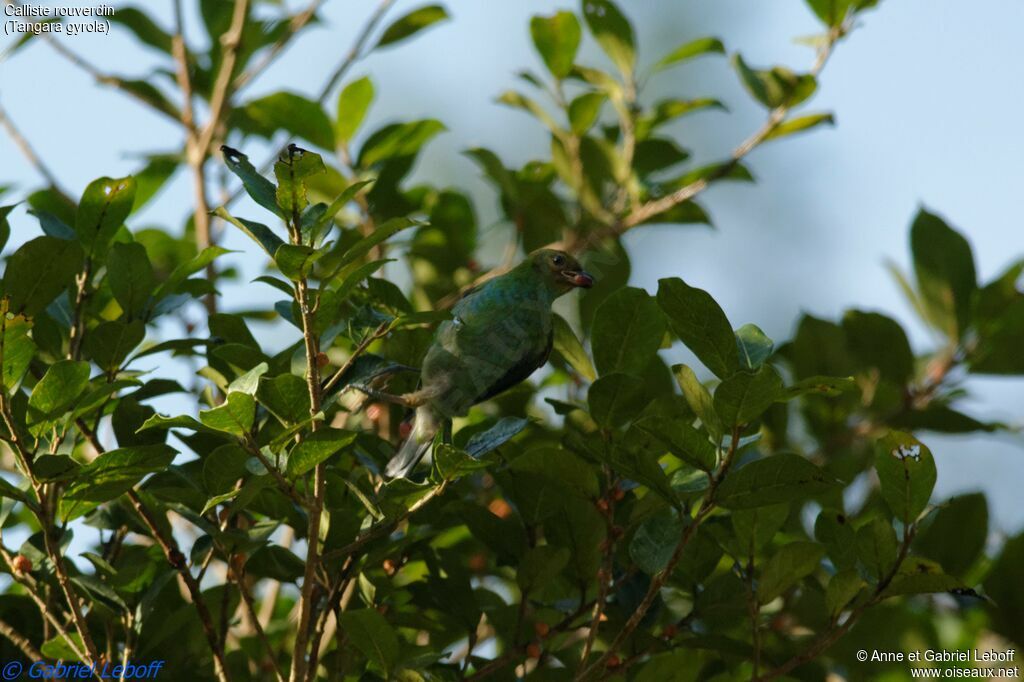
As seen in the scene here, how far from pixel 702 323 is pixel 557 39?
5.16 ft

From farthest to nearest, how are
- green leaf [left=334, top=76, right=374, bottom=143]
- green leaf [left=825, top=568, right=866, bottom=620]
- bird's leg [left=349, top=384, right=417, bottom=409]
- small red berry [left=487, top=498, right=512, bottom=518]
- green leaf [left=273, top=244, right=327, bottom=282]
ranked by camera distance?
green leaf [left=334, top=76, right=374, bottom=143]
small red berry [left=487, top=498, right=512, bottom=518]
bird's leg [left=349, top=384, right=417, bottom=409]
green leaf [left=825, top=568, right=866, bottom=620]
green leaf [left=273, top=244, right=327, bottom=282]

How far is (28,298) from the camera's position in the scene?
179 centimetres

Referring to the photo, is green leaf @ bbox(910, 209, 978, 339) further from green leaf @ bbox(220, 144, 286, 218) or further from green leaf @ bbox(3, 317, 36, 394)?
green leaf @ bbox(3, 317, 36, 394)

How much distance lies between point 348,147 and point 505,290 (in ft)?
3.15

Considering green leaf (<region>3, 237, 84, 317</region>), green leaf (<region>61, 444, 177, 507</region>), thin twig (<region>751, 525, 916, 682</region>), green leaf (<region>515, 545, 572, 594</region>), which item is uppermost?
green leaf (<region>3, 237, 84, 317</region>)

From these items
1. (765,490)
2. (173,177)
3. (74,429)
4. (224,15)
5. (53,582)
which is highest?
(224,15)

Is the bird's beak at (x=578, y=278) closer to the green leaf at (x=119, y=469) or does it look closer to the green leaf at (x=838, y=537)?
the green leaf at (x=838, y=537)

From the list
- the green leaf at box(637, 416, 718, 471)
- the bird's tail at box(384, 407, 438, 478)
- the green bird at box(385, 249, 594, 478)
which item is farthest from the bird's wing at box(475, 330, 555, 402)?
the green leaf at box(637, 416, 718, 471)

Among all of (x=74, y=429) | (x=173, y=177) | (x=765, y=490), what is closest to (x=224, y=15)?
(x=173, y=177)

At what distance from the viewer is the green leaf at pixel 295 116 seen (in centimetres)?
282

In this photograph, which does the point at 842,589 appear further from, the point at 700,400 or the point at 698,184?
the point at 698,184

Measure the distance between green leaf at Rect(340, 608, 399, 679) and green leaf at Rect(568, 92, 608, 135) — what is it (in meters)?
1.59

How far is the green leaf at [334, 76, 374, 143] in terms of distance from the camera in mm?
2908

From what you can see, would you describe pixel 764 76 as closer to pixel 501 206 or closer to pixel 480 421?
pixel 501 206
